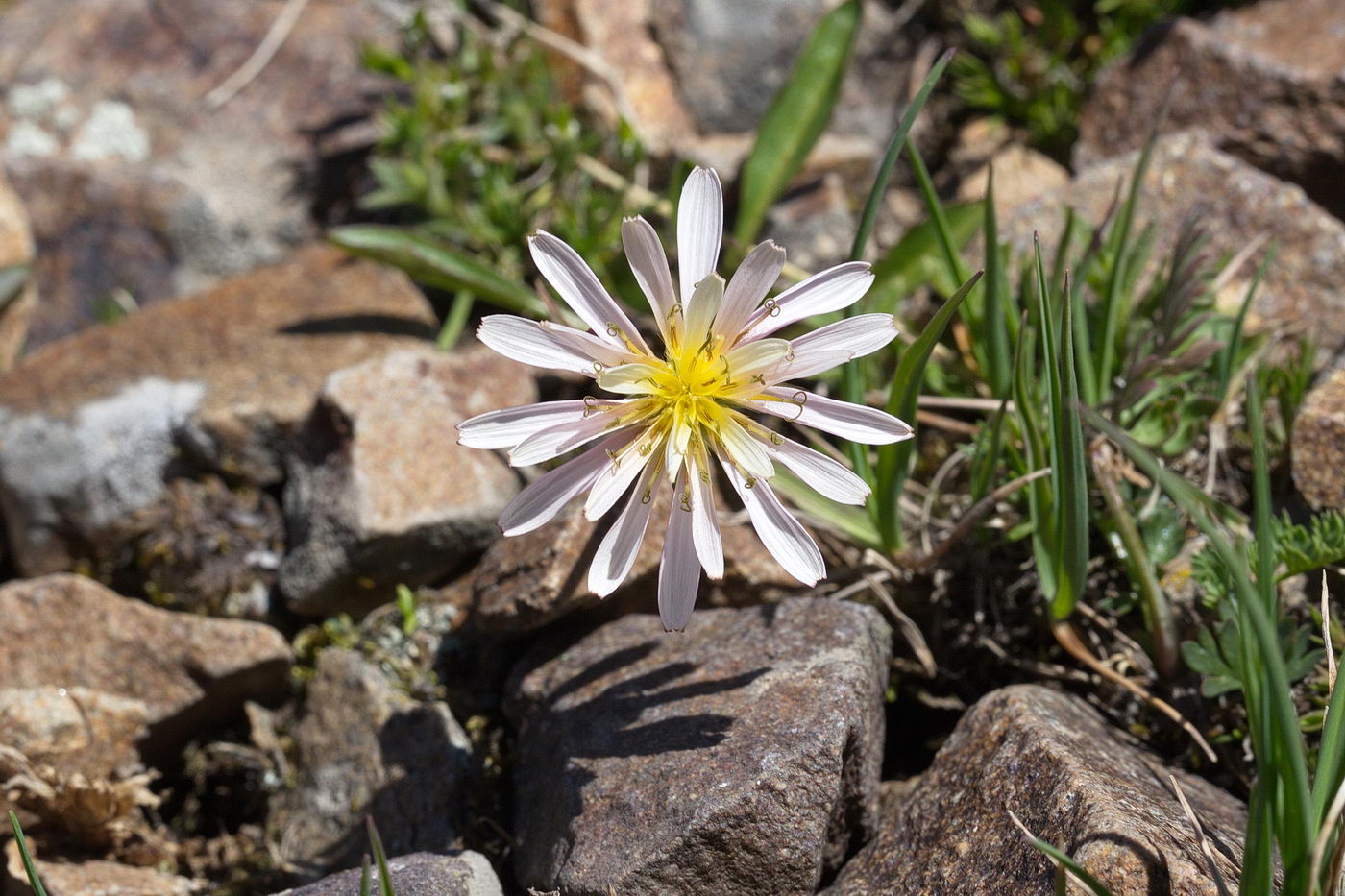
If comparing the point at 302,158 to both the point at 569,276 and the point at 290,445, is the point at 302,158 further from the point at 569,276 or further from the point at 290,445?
the point at 569,276

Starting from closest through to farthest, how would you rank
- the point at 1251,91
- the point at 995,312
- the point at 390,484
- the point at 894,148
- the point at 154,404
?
the point at 894,148 < the point at 995,312 < the point at 390,484 < the point at 154,404 < the point at 1251,91

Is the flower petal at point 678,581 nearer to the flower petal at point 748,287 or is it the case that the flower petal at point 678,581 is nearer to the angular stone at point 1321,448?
the flower petal at point 748,287

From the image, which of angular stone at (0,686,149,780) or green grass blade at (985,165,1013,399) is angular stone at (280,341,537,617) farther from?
green grass blade at (985,165,1013,399)

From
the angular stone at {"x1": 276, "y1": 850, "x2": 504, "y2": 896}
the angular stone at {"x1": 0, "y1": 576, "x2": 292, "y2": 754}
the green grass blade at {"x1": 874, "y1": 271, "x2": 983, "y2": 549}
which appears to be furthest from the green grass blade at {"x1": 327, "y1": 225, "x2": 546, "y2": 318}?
the angular stone at {"x1": 276, "y1": 850, "x2": 504, "y2": 896}

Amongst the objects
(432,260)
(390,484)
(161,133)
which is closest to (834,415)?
(390,484)

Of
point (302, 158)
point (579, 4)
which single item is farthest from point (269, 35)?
point (579, 4)

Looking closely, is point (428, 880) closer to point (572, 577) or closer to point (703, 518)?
point (572, 577)
